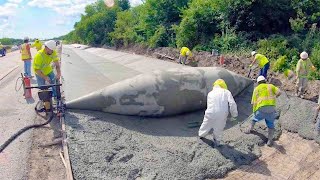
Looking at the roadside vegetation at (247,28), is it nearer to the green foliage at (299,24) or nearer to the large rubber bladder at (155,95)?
the green foliage at (299,24)

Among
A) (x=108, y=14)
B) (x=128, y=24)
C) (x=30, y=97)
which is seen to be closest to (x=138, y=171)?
(x=30, y=97)

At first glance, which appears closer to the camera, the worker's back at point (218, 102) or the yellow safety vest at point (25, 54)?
the worker's back at point (218, 102)

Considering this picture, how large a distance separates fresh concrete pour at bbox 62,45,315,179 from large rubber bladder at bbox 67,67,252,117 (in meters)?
0.18

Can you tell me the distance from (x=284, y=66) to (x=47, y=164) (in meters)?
9.20

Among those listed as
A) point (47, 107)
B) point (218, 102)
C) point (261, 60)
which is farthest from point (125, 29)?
point (218, 102)

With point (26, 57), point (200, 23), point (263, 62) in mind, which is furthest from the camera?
point (200, 23)

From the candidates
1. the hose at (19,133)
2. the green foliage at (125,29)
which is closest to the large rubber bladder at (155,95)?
the hose at (19,133)

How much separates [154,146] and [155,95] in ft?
5.30

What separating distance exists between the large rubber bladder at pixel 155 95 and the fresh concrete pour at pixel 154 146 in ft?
0.60

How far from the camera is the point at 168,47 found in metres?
19.7

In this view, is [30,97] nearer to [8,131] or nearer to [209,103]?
[8,131]

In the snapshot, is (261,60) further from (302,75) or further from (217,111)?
(217,111)

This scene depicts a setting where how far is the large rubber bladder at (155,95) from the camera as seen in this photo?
7000 millimetres

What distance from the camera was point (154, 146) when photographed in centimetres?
604
